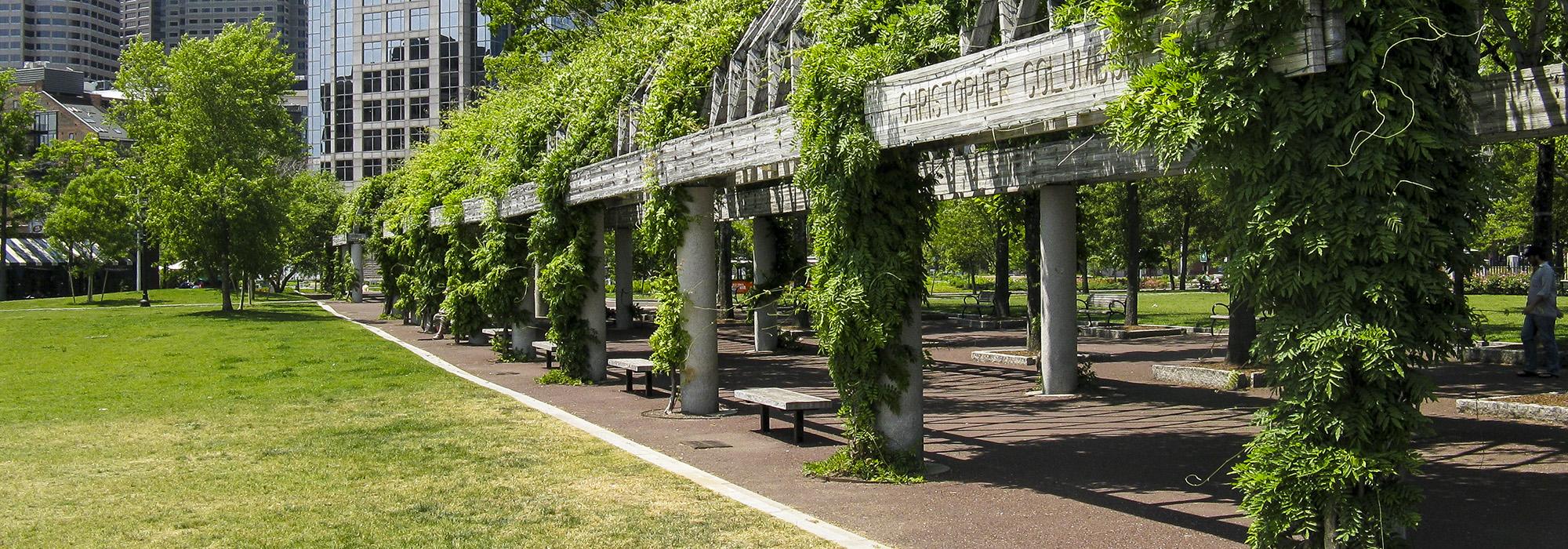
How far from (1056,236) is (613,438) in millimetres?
6024

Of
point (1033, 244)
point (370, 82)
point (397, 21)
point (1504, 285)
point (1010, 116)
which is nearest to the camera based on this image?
point (1010, 116)

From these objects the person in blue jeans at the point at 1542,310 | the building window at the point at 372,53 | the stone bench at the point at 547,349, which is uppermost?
the building window at the point at 372,53

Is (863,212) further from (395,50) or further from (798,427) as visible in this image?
(395,50)

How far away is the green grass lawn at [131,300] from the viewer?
Answer: 4809cm

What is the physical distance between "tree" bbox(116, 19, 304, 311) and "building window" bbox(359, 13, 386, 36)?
5058 centimetres

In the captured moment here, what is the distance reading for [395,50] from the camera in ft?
303

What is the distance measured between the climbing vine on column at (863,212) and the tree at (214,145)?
114 ft

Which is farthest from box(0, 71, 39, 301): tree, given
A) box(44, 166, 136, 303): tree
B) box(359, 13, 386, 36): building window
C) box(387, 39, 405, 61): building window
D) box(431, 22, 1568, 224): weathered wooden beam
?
box(431, 22, 1568, 224): weathered wooden beam

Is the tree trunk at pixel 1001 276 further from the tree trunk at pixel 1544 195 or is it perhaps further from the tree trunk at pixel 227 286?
the tree trunk at pixel 227 286

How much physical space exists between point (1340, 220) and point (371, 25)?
9611 cm

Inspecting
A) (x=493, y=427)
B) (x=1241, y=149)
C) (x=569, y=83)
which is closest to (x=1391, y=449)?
(x=1241, y=149)

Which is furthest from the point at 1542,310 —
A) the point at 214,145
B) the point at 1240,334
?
the point at 214,145

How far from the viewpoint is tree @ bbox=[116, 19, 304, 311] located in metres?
38.0

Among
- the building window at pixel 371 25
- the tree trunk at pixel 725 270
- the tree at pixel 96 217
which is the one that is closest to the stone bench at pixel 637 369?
the tree trunk at pixel 725 270
